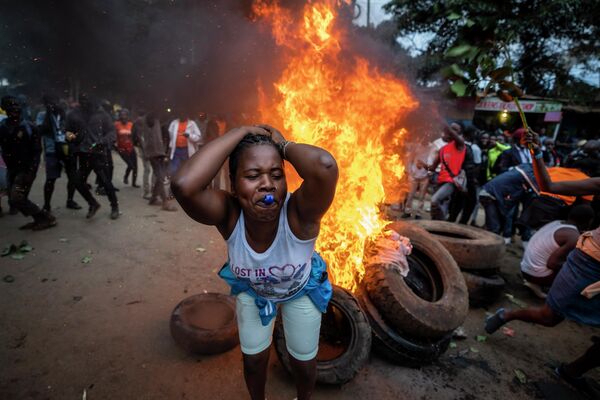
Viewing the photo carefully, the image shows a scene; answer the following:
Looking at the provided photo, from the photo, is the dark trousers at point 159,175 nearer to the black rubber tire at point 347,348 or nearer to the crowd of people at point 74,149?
the crowd of people at point 74,149

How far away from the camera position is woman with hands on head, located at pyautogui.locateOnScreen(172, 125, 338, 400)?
1862 millimetres

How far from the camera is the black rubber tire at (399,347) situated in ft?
10.7

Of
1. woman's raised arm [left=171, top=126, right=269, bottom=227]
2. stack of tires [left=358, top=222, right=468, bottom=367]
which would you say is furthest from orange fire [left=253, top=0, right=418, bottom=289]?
woman's raised arm [left=171, top=126, right=269, bottom=227]

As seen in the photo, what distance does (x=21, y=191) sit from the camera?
5574mm

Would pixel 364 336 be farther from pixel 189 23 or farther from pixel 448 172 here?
pixel 189 23

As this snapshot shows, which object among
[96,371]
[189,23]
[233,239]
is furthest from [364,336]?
[189,23]

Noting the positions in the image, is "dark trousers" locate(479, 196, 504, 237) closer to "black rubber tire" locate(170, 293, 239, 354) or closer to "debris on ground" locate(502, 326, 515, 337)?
"debris on ground" locate(502, 326, 515, 337)

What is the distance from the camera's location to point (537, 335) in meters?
4.16

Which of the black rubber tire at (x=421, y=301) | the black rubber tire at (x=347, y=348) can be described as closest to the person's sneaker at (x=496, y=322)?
the black rubber tire at (x=421, y=301)

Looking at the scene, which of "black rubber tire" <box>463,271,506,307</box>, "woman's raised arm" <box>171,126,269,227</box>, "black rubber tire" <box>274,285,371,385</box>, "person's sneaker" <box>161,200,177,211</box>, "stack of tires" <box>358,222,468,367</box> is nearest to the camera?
"woman's raised arm" <box>171,126,269,227</box>

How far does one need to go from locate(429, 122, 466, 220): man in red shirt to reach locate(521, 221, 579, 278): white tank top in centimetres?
271

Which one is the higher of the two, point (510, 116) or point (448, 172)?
point (510, 116)

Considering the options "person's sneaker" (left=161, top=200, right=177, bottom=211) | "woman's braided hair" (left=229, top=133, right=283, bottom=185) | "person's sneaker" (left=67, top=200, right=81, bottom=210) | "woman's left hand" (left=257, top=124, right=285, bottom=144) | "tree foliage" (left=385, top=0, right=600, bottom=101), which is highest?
"tree foliage" (left=385, top=0, right=600, bottom=101)

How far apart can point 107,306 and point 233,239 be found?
293cm
